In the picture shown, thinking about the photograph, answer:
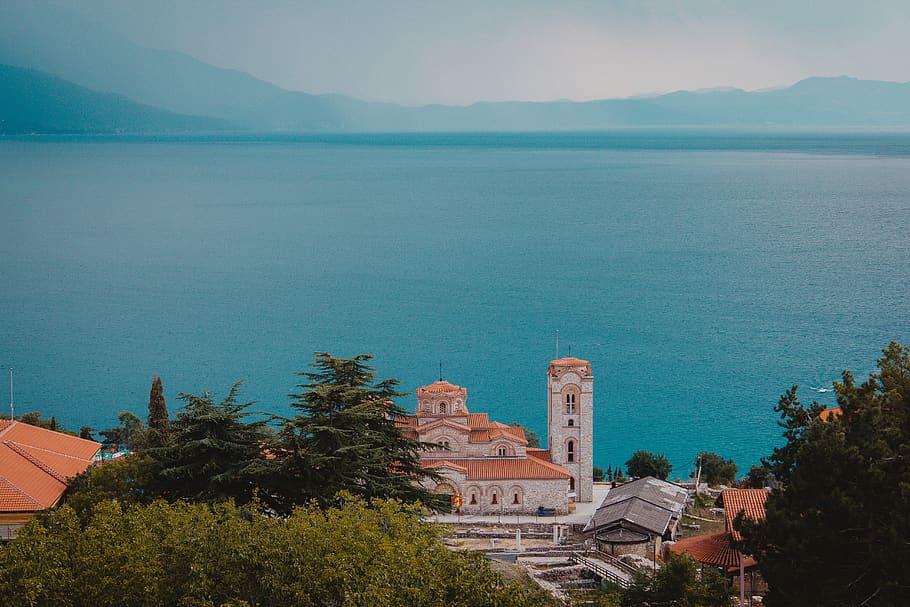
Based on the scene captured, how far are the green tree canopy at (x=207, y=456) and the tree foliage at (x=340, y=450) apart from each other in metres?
0.77

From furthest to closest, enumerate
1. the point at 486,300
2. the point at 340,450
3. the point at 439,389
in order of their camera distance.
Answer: the point at 486,300 → the point at 439,389 → the point at 340,450

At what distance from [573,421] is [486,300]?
4537 cm

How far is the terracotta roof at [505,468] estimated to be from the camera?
37.6 metres

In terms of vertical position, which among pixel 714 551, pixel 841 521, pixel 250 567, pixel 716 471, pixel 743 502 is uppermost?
pixel 841 521

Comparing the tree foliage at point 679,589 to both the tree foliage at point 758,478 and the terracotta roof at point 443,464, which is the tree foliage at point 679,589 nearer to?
the tree foliage at point 758,478

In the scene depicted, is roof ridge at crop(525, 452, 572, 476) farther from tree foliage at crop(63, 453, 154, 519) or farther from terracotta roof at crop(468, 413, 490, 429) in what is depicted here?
tree foliage at crop(63, 453, 154, 519)

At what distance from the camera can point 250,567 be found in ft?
58.3

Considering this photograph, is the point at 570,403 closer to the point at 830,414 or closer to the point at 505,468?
the point at 505,468

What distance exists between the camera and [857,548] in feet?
61.5

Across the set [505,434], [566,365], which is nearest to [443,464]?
[505,434]

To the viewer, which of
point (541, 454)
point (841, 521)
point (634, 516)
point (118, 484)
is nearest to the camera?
point (841, 521)

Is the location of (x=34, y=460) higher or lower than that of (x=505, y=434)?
higher

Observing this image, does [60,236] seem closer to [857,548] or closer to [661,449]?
[661,449]

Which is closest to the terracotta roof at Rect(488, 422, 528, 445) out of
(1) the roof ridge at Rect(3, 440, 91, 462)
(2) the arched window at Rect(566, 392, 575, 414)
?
(2) the arched window at Rect(566, 392, 575, 414)
